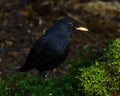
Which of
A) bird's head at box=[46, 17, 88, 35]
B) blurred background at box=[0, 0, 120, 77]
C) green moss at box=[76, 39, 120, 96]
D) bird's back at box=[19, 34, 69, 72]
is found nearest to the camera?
green moss at box=[76, 39, 120, 96]

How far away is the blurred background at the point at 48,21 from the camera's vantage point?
416 inches

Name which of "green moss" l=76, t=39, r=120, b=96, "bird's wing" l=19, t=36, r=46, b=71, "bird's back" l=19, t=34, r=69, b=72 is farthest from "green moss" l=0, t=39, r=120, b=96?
"bird's wing" l=19, t=36, r=46, b=71

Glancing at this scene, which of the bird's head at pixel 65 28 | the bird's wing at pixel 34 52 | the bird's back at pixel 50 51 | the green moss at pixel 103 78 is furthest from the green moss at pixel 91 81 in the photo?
the bird's head at pixel 65 28

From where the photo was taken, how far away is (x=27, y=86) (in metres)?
6.04

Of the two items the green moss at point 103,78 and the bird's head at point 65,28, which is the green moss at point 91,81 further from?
the bird's head at point 65,28

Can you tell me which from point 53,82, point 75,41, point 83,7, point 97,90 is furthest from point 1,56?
point 97,90

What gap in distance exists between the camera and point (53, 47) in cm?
771

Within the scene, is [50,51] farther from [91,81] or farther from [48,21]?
[48,21]

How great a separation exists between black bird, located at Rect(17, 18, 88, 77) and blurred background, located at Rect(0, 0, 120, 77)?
2021 mm

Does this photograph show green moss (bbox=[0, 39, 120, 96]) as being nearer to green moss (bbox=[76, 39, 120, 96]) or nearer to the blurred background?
green moss (bbox=[76, 39, 120, 96])

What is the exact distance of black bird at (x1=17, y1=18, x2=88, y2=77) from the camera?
771 centimetres

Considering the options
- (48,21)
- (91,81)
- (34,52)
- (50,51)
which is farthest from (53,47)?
(48,21)

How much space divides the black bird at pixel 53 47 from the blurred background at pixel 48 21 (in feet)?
6.63

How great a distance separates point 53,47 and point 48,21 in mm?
3684
